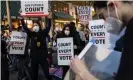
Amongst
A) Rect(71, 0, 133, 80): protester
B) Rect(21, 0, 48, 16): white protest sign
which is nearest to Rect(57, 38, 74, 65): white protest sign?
Rect(21, 0, 48, 16): white protest sign

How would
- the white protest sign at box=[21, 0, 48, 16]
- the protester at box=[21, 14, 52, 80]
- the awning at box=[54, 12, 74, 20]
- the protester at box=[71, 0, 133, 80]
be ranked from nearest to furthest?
the protester at box=[71, 0, 133, 80] < the white protest sign at box=[21, 0, 48, 16] < the protester at box=[21, 14, 52, 80] < the awning at box=[54, 12, 74, 20]

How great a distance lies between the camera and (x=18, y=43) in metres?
12.9

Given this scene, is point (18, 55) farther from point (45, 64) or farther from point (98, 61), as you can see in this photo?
point (98, 61)

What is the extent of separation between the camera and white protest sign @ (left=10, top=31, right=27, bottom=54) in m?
12.6

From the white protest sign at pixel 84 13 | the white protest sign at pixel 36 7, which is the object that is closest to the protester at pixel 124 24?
the white protest sign at pixel 36 7

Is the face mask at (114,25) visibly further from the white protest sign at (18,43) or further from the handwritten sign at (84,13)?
the handwritten sign at (84,13)

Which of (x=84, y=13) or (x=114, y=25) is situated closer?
(x=114, y=25)

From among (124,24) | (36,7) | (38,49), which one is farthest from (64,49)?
(124,24)

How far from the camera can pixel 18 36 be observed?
42.9 feet

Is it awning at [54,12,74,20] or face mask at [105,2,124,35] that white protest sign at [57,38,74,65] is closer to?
face mask at [105,2,124,35]

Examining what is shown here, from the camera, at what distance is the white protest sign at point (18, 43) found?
12555mm

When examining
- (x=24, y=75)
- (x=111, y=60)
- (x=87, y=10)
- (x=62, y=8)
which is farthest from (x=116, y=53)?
(x=62, y=8)

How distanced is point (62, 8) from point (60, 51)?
3236 centimetres

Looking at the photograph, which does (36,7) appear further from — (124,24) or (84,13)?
(124,24)
